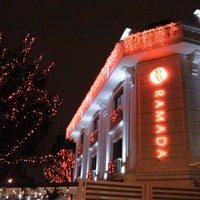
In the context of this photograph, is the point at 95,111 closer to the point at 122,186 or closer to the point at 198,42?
the point at 198,42

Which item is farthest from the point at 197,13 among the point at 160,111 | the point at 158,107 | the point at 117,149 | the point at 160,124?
the point at 117,149

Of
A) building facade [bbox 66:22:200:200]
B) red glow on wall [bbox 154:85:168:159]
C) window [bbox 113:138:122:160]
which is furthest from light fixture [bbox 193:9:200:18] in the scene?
window [bbox 113:138:122:160]

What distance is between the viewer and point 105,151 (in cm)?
1898

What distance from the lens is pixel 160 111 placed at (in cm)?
1402

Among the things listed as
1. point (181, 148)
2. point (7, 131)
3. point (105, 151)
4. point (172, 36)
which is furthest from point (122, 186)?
point (105, 151)

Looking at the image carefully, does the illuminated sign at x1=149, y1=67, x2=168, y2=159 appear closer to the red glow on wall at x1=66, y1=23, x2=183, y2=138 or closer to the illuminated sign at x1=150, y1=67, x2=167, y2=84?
the illuminated sign at x1=150, y1=67, x2=167, y2=84

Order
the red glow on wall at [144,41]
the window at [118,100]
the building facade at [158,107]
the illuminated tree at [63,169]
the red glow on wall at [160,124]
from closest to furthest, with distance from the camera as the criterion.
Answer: the building facade at [158,107] < the red glow on wall at [160,124] < the red glow on wall at [144,41] < the window at [118,100] < the illuminated tree at [63,169]

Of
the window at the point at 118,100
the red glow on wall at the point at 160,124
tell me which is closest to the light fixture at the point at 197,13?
the red glow on wall at the point at 160,124

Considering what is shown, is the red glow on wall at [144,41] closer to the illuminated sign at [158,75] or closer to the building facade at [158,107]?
the building facade at [158,107]

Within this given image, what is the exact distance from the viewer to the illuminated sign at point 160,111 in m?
13.4

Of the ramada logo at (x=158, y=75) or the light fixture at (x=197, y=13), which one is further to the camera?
the light fixture at (x=197, y=13)

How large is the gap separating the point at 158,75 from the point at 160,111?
1846 mm

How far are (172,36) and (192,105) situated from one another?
336 centimetres

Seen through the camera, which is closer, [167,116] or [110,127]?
[167,116]
